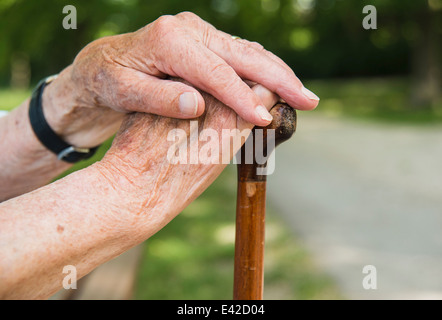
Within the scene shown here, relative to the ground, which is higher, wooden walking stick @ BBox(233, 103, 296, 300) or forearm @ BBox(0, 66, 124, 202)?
forearm @ BBox(0, 66, 124, 202)

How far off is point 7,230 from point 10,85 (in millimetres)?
39557

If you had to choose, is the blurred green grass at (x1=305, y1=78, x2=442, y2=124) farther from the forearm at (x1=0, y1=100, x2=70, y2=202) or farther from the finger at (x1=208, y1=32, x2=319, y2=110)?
the finger at (x1=208, y1=32, x2=319, y2=110)

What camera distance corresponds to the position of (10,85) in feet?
121

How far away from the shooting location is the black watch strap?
1.57 m

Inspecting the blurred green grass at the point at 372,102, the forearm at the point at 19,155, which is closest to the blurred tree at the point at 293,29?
the blurred green grass at the point at 372,102

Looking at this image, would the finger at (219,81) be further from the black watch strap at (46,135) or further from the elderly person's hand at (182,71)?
the black watch strap at (46,135)

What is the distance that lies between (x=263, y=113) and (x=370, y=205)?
186 inches

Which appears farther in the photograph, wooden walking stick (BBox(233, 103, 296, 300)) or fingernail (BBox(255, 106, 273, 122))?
wooden walking stick (BBox(233, 103, 296, 300))

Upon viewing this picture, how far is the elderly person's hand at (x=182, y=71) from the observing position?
3.41 feet

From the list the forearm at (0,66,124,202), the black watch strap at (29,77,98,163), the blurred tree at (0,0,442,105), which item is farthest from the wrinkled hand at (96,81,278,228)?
the blurred tree at (0,0,442,105)

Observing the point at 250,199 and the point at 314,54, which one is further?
the point at 314,54

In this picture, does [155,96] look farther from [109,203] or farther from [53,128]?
[53,128]
